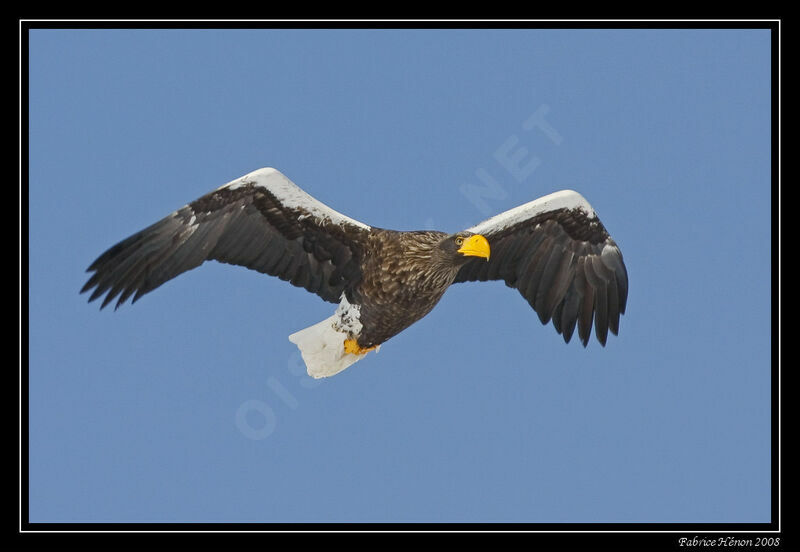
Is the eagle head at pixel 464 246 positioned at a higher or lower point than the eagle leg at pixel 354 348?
higher

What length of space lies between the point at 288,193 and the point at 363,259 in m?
0.75

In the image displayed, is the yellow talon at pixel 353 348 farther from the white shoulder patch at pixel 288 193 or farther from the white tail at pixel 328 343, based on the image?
the white shoulder patch at pixel 288 193

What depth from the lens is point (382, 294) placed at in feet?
31.4

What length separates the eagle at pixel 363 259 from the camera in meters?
9.42

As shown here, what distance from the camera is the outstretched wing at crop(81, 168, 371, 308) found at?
30.7ft

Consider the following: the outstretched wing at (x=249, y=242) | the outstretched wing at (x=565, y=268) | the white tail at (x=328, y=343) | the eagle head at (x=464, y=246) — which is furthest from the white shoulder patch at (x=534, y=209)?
the white tail at (x=328, y=343)

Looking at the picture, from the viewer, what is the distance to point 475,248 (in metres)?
9.39

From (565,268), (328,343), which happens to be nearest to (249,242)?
(328,343)

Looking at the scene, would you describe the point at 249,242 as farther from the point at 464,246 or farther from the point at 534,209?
the point at 534,209

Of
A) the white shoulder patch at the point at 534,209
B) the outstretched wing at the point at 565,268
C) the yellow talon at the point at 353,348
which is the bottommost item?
the yellow talon at the point at 353,348

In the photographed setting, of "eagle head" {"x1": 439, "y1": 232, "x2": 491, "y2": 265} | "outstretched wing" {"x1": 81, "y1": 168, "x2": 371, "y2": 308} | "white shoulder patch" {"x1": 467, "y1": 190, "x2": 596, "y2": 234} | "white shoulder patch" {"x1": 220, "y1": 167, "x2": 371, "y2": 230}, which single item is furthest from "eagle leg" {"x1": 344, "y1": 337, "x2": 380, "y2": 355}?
"white shoulder patch" {"x1": 467, "y1": 190, "x2": 596, "y2": 234}

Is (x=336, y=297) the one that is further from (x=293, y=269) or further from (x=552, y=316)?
(x=552, y=316)
